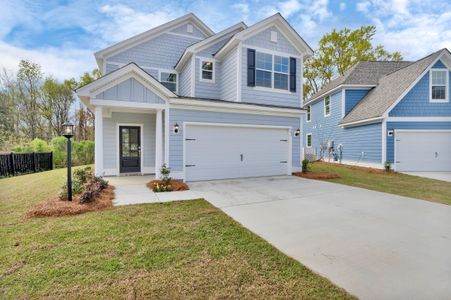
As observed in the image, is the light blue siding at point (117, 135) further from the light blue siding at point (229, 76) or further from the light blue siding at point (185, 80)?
the light blue siding at point (229, 76)

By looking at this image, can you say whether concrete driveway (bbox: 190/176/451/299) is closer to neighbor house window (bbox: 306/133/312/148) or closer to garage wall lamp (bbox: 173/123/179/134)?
garage wall lamp (bbox: 173/123/179/134)

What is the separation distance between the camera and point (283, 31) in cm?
1048

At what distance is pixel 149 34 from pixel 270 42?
6105mm

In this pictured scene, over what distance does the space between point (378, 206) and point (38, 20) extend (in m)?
13.2

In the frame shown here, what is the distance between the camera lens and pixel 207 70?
1131 centimetres

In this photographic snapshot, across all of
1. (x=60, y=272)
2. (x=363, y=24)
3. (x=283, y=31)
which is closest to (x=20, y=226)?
(x=60, y=272)

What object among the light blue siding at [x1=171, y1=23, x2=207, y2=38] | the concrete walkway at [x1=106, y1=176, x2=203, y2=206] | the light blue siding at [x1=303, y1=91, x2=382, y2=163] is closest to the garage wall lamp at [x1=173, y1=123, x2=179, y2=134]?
the concrete walkway at [x1=106, y1=176, x2=203, y2=206]

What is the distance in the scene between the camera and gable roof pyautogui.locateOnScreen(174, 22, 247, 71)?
10582 mm

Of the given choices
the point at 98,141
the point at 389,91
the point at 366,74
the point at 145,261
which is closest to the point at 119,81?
the point at 98,141

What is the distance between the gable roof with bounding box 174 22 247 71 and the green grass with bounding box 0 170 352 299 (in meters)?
8.67

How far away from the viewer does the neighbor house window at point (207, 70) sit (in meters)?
11.1

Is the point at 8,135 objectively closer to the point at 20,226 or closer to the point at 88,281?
the point at 20,226

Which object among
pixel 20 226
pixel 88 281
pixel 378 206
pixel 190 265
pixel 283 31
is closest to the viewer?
pixel 88 281

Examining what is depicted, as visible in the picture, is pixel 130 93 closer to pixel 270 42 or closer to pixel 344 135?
pixel 270 42
